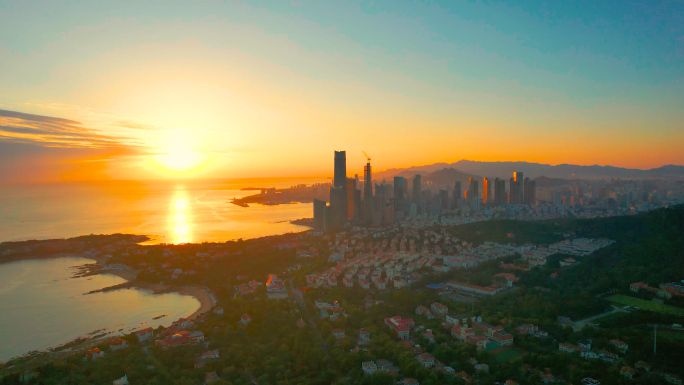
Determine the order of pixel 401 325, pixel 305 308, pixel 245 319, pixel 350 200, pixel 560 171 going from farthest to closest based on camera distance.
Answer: pixel 560 171
pixel 350 200
pixel 305 308
pixel 245 319
pixel 401 325

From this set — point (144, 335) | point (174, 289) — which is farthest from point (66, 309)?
point (144, 335)

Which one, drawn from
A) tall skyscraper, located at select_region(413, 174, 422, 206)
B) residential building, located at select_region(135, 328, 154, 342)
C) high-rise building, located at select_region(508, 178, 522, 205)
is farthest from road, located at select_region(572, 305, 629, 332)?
high-rise building, located at select_region(508, 178, 522, 205)

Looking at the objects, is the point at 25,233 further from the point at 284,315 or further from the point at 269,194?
the point at 269,194

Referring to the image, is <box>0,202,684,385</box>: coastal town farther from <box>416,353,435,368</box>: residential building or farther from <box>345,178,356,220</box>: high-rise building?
<box>345,178,356,220</box>: high-rise building

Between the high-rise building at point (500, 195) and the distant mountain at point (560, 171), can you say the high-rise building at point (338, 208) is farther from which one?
the distant mountain at point (560, 171)

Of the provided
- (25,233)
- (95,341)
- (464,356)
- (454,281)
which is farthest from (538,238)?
(25,233)

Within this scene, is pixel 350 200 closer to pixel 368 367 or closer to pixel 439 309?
pixel 439 309

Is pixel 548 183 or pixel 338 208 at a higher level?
pixel 548 183
